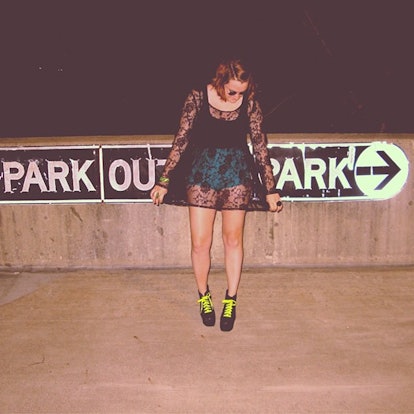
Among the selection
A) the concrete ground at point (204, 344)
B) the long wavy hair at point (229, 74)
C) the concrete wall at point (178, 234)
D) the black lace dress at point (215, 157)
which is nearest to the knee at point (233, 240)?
the black lace dress at point (215, 157)

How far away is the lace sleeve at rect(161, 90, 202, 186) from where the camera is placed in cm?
359

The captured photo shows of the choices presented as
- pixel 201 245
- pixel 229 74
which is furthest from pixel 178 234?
pixel 229 74

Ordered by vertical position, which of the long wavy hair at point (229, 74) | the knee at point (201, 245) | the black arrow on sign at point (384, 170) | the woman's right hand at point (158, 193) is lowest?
the knee at point (201, 245)

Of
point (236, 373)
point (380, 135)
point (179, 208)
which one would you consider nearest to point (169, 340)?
point (236, 373)

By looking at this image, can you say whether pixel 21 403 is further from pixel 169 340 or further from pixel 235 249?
pixel 235 249

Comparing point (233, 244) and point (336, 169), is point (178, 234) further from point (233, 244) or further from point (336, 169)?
point (336, 169)

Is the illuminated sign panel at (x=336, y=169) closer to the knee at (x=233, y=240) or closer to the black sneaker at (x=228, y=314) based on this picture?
the knee at (x=233, y=240)

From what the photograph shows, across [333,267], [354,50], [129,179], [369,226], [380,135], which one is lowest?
[333,267]

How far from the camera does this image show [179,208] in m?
4.87

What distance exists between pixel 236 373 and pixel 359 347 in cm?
87

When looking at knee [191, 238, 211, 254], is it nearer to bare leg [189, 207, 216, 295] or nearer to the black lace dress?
bare leg [189, 207, 216, 295]

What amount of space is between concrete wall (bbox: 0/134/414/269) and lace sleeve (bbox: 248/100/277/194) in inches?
45.1

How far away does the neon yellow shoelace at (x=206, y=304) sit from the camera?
→ 3.80 meters

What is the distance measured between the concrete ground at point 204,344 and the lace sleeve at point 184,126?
114 cm
